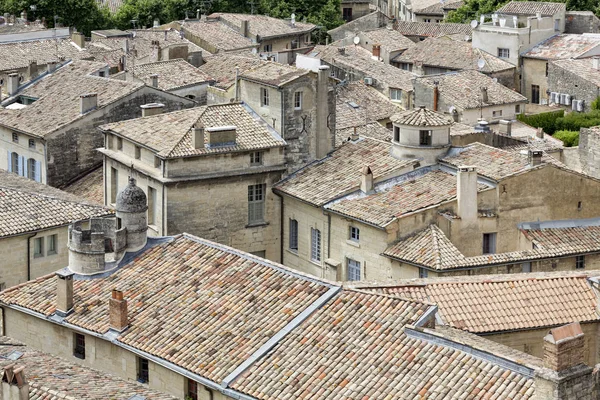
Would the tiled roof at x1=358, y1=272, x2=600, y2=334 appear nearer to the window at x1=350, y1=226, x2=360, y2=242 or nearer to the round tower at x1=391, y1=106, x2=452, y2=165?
the window at x1=350, y1=226, x2=360, y2=242

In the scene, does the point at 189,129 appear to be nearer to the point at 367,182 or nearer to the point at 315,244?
the point at 315,244

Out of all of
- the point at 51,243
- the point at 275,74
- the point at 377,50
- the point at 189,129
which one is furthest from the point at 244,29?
the point at 51,243

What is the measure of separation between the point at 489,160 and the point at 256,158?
9.81 metres

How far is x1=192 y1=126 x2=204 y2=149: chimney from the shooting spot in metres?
61.6

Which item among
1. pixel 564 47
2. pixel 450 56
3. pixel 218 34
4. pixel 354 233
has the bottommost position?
pixel 450 56

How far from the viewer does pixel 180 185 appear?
61.3m

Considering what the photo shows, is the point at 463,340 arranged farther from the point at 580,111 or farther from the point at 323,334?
the point at 580,111

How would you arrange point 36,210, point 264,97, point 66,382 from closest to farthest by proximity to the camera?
point 66,382 → point 36,210 → point 264,97

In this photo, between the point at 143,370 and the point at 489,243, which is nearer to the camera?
the point at 143,370

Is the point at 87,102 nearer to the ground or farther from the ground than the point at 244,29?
farther from the ground

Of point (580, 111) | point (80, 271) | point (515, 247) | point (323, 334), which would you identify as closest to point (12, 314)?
point (80, 271)

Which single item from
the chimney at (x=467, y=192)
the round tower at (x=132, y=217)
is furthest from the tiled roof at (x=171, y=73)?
the round tower at (x=132, y=217)

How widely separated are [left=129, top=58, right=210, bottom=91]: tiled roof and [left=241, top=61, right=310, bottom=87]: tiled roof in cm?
1435

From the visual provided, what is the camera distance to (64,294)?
4819 cm
